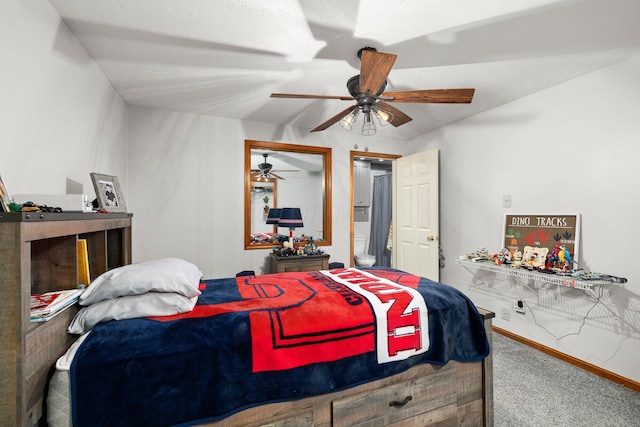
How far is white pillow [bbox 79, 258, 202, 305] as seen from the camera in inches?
48.8

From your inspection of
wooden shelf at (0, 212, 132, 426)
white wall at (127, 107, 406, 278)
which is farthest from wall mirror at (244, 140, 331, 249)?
wooden shelf at (0, 212, 132, 426)

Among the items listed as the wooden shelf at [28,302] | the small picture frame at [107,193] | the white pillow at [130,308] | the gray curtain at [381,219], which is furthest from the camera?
the gray curtain at [381,219]

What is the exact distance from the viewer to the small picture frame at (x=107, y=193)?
176 centimetres

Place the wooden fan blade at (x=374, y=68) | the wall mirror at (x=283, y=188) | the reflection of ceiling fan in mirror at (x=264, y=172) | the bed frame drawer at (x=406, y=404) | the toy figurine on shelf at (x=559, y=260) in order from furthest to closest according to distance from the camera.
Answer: the reflection of ceiling fan in mirror at (x=264, y=172), the wall mirror at (x=283, y=188), the toy figurine on shelf at (x=559, y=260), the wooden fan blade at (x=374, y=68), the bed frame drawer at (x=406, y=404)

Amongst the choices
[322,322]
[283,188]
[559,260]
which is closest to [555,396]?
[559,260]

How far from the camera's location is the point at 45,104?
4.99 ft

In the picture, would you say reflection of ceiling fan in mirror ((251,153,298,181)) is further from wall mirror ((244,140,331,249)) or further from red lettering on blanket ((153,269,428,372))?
red lettering on blanket ((153,269,428,372))

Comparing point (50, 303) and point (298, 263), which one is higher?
point (50, 303)

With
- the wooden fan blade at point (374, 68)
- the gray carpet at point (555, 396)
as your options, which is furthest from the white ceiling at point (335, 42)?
the gray carpet at point (555, 396)

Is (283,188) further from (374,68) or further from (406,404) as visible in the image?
(406,404)

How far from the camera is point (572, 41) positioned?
196 centimetres

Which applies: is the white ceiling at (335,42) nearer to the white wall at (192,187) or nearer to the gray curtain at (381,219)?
the white wall at (192,187)

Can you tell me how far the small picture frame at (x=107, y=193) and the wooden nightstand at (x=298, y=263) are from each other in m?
1.77

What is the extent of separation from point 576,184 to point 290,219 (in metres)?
2.88
